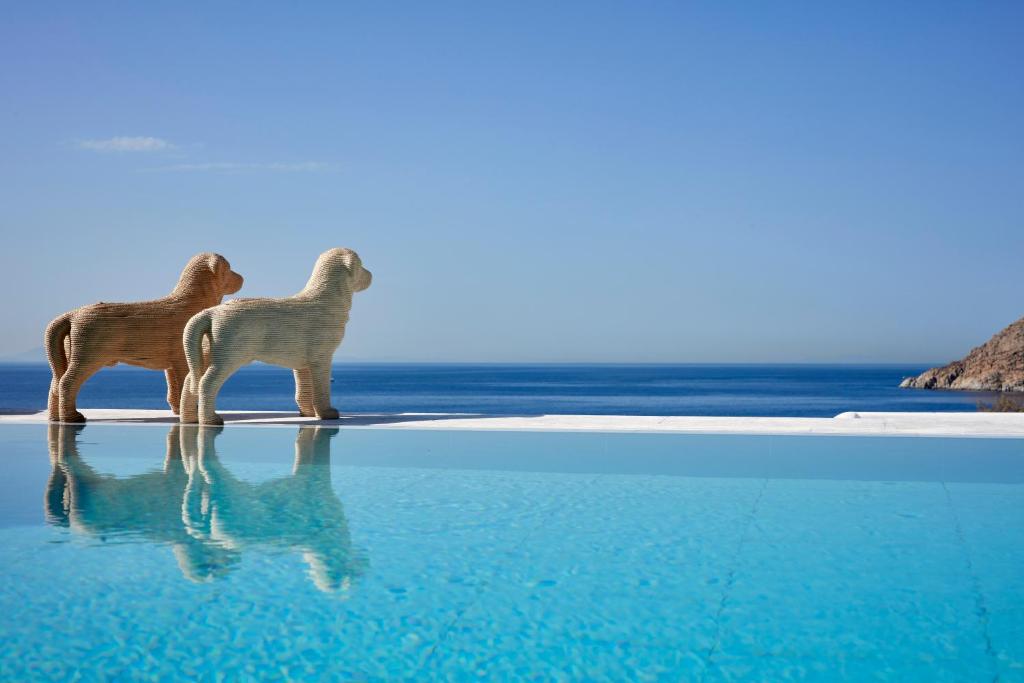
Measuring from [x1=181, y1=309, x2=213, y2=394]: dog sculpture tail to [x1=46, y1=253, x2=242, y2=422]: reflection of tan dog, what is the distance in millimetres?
768

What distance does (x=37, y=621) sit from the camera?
13.6 ft

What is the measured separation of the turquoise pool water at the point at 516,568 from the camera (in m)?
3.74

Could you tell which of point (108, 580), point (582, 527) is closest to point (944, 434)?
point (582, 527)

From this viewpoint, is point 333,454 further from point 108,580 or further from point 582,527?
point 108,580

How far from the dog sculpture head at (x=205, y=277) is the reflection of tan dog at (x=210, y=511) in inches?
165

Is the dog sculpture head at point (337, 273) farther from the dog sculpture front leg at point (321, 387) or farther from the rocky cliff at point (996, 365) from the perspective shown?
the rocky cliff at point (996, 365)

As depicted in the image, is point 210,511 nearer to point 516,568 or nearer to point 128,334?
point 516,568

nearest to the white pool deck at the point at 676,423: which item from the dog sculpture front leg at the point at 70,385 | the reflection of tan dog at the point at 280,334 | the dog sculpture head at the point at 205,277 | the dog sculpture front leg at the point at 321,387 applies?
the dog sculpture front leg at the point at 321,387

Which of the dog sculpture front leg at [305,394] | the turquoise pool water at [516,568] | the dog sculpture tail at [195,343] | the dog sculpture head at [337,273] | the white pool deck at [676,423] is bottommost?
the turquoise pool water at [516,568]

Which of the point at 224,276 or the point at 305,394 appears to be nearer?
the point at 305,394

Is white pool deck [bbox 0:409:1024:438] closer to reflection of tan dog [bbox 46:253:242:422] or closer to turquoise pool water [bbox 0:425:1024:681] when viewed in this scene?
reflection of tan dog [bbox 46:253:242:422]

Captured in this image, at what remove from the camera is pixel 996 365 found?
6581 cm

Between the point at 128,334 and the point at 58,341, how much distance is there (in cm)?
114

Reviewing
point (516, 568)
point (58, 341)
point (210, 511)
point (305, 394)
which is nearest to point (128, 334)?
point (58, 341)
